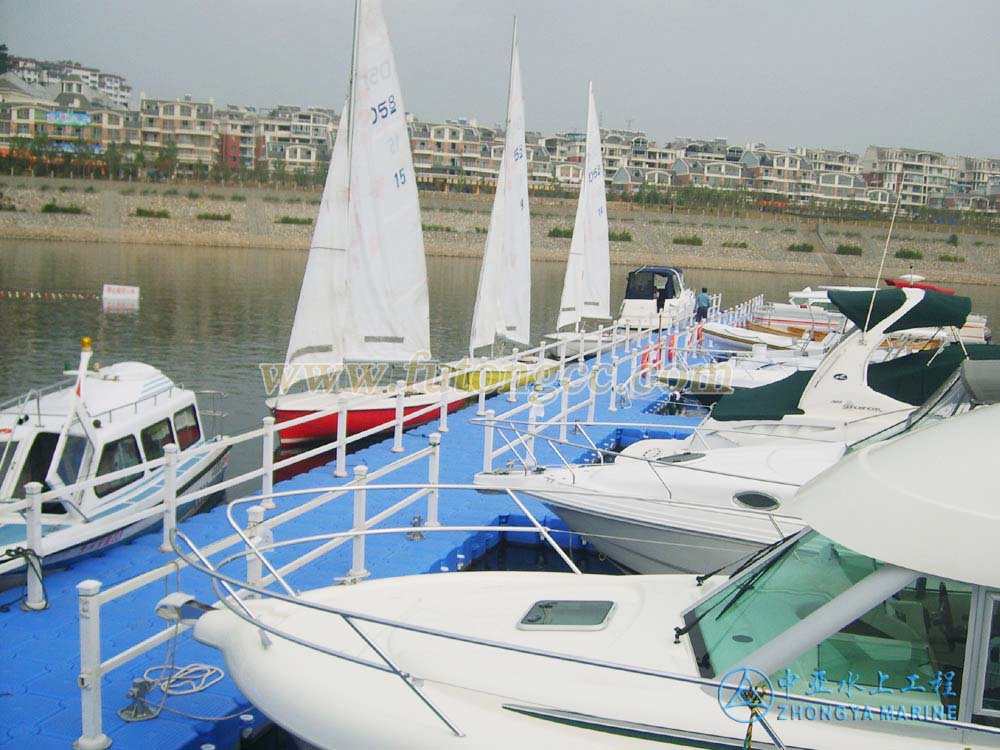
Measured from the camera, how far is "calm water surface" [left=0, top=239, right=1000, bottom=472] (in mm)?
26656

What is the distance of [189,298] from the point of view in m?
45.0

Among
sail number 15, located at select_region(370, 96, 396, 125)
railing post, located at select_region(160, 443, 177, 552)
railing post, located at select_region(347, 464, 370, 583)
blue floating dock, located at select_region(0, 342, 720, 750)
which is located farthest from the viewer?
sail number 15, located at select_region(370, 96, 396, 125)

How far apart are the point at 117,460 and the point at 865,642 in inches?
336

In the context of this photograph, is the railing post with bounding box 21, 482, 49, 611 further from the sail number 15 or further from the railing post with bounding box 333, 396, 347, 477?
the sail number 15

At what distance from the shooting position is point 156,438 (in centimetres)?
1121

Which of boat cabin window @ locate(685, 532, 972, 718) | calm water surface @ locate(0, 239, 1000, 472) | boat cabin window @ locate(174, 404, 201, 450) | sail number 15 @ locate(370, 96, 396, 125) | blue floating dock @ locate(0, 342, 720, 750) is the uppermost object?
sail number 15 @ locate(370, 96, 396, 125)

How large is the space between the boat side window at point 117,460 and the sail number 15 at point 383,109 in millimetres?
7864

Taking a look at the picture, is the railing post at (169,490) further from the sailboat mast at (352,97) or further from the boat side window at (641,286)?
the boat side window at (641,286)

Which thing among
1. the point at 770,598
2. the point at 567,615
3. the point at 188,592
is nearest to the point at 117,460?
the point at 188,592

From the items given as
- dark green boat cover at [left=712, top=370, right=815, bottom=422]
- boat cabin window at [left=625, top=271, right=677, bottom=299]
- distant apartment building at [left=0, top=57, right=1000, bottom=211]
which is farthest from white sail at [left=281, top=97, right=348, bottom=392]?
distant apartment building at [left=0, top=57, right=1000, bottom=211]

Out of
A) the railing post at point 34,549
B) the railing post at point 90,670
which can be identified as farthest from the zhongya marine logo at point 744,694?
the railing post at point 34,549

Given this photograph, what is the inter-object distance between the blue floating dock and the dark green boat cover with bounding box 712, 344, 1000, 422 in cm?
157

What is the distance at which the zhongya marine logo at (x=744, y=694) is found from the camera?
385cm

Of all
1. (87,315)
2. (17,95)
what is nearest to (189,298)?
(87,315)
